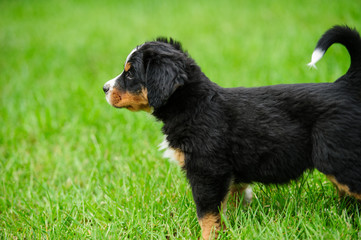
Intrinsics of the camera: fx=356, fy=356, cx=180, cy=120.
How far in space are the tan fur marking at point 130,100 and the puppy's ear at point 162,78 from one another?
160 mm

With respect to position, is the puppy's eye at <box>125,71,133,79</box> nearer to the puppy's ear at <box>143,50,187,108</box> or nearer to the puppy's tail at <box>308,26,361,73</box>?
the puppy's ear at <box>143,50,187,108</box>

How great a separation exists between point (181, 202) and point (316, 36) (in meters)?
4.61

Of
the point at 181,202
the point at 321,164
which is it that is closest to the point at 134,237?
the point at 181,202

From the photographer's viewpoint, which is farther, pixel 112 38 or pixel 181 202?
pixel 112 38

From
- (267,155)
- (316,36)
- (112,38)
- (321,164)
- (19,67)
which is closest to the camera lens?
(321,164)

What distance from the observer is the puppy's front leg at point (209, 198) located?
2377mm

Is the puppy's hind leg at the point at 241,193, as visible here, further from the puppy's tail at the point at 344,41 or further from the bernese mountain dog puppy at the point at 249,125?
the puppy's tail at the point at 344,41

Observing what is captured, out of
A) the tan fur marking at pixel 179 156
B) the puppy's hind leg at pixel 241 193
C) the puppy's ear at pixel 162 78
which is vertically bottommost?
the puppy's hind leg at pixel 241 193

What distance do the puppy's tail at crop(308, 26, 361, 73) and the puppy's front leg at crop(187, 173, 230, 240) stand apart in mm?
998

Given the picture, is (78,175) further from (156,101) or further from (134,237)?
(156,101)

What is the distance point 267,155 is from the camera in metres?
2.39

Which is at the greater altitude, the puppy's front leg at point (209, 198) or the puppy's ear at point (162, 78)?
the puppy's ear at point (162, 78)

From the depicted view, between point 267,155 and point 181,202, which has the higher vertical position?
point 267,155

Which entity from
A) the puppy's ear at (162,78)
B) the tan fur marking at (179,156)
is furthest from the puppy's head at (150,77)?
the tan fur marking at (179,156)
